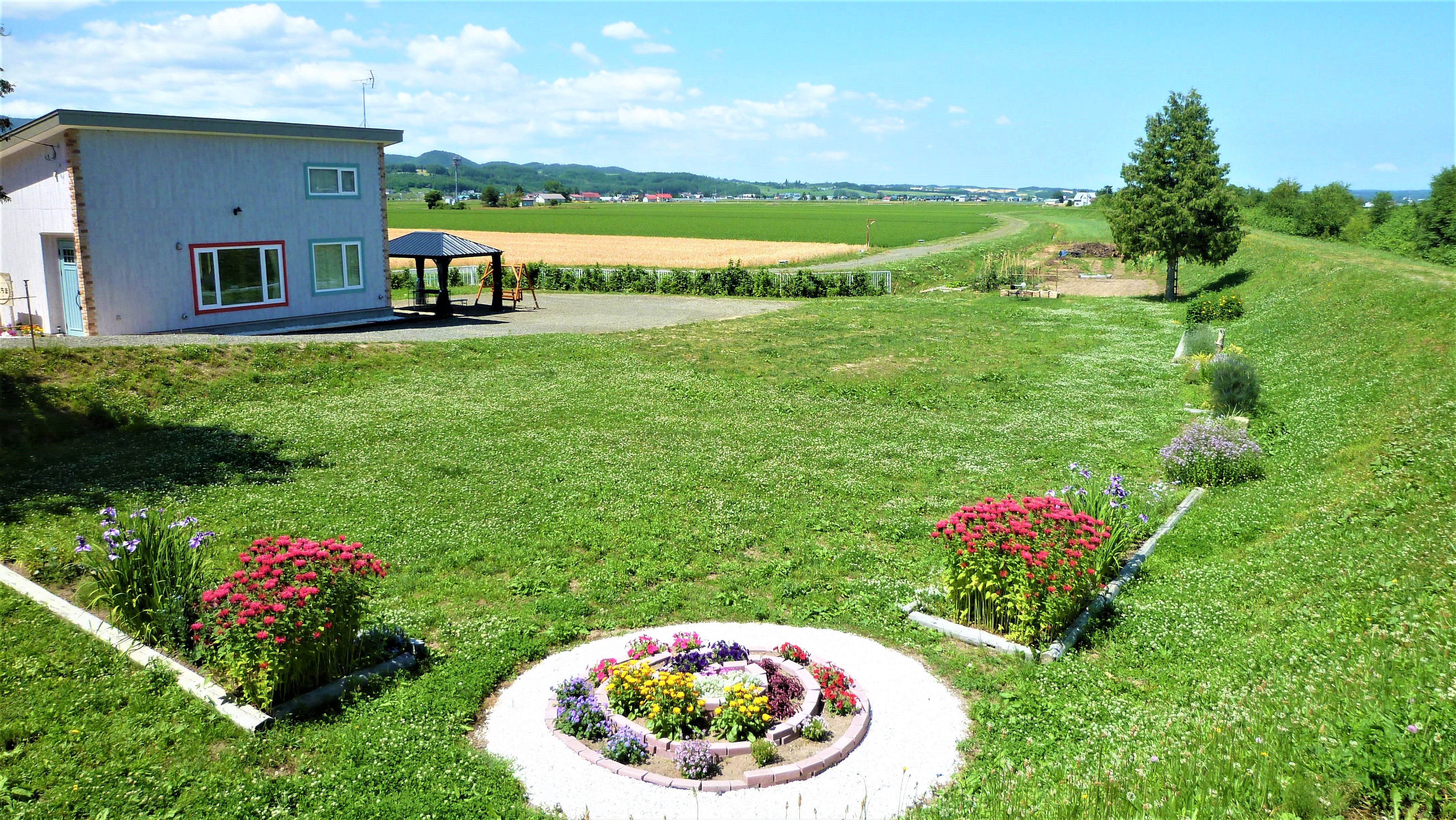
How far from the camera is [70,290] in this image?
23.6m

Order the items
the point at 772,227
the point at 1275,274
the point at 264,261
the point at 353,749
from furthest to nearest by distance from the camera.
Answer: the point at 772,227
the point at 1275,274
the point at 264,261
the point at 353,749

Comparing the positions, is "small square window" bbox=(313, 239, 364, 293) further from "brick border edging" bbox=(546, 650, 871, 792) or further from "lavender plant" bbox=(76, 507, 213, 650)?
"brick border edging" bbox=(546, 650, 871, 792)

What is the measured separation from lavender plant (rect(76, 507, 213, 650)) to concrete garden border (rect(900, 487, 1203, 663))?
273 inches

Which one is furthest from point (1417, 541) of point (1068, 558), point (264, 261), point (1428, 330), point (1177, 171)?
point (1177, 171)

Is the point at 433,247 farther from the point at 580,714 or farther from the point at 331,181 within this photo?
the point at 580,714

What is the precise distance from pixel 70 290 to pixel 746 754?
24.6 m

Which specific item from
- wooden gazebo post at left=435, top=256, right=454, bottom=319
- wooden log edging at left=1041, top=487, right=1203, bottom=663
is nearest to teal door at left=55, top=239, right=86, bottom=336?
wooden gazebo post at left=435, top=256, right=454, bottom=319

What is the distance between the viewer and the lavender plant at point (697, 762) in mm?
6469

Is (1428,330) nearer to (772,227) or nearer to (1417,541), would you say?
(1417,541)

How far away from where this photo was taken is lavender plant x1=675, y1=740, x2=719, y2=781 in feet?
21.2

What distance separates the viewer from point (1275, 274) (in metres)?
38.8

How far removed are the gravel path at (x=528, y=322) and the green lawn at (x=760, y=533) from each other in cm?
183

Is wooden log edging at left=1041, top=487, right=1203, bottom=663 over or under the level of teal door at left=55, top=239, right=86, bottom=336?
under

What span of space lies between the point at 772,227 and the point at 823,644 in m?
112
